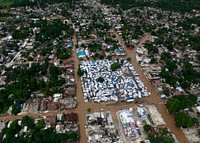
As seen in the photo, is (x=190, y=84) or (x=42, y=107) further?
(x=190, y=84)

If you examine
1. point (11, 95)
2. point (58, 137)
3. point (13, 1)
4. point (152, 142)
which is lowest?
point (152, 142)

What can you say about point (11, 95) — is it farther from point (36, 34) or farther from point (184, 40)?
point (184, 40)

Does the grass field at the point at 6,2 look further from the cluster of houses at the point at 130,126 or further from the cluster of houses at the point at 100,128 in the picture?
the cluster of houses at the point at 130,126

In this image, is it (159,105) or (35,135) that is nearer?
(35,135)

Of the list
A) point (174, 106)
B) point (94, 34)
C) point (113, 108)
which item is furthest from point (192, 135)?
point (94, 34)

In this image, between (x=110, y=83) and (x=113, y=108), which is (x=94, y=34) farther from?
(x=113, y=108)

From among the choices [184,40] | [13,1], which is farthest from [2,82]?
[13,1]

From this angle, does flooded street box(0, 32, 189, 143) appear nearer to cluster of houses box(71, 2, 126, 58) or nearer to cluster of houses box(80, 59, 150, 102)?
cluster of houses box(80, 59, 150, 102)
